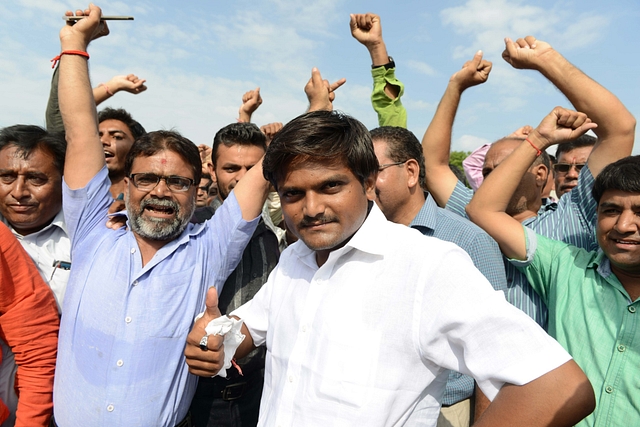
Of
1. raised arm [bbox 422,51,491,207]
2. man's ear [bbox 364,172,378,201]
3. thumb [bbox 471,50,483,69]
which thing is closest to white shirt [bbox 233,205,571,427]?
man's ear [bbox 364,172,378,201]

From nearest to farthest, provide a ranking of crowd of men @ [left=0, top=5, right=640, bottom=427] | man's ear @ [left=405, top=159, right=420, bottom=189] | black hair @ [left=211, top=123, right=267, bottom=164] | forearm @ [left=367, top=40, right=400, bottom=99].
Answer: crowd of men @ [left=0, top=5, right=640, bottom=427] → man's ear @ [left=405, top=159, right=420, bottom=189] → black hair @ [left=211, top=123, right=267, bottom=164] → forearm @ [left=367, top=40, right=400, bottom=99]

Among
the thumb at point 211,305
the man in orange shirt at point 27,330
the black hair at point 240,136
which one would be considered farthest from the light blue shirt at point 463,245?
the man in orange shirt at point 27,330

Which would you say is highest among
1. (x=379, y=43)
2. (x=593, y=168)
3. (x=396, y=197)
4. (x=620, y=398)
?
(x=379, y=43)

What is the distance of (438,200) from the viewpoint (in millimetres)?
3270

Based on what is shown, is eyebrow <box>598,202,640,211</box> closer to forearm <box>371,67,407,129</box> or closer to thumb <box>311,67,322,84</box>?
thumb <box>311,67,322,84</box>

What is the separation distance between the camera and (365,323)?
1.33 m

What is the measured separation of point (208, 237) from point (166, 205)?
0.29 m

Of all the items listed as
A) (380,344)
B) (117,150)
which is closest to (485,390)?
(380,344)

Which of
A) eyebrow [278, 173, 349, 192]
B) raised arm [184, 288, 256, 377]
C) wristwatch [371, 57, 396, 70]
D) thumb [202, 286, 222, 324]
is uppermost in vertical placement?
wristwatch [371, 57, 396, 70]

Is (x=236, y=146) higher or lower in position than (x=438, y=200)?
higher

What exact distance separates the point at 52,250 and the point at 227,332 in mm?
1621

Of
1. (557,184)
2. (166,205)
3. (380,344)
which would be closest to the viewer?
(380,344)

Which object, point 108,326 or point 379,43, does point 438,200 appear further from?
point 108,326

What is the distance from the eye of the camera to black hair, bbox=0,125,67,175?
2.44m
